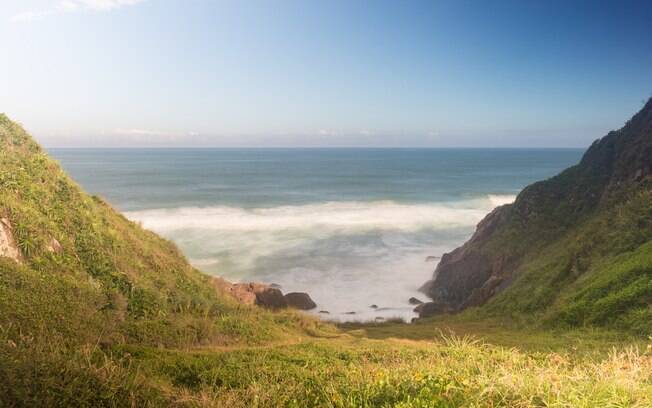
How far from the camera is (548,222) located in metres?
27.6

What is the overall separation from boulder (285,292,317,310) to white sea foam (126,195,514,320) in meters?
0.89

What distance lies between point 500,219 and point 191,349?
27.5 meters

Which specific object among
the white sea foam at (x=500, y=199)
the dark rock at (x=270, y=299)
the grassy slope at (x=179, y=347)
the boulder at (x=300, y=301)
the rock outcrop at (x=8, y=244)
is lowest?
the boulder at (x=300, y=301)

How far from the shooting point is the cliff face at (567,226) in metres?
20.1

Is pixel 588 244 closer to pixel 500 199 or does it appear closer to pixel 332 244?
pixel 332 244

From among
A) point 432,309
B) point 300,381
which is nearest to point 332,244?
point 432,309

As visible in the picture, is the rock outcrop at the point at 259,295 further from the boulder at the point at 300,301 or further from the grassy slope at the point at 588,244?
the grassy slope at the point at 588,244

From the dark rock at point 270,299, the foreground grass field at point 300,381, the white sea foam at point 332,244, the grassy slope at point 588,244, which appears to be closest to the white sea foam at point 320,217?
the white sea foam at point 332,244

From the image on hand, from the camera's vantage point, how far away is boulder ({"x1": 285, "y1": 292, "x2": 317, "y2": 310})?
2485 centimetres

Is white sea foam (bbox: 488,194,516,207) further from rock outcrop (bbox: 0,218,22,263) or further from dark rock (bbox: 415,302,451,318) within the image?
rock outcrop (bbox: 0,218,22,263)

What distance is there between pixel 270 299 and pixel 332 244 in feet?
Result: 67.0

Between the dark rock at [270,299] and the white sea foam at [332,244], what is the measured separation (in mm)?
3641

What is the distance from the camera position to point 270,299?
72.8 ft

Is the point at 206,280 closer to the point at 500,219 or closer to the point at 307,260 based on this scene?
the point at 307,260
